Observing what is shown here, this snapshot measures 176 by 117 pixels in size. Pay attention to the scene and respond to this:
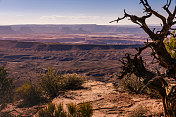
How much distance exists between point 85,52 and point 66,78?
68.2m

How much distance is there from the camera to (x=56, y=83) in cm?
1071

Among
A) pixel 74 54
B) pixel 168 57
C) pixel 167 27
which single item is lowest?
pixel 74 54

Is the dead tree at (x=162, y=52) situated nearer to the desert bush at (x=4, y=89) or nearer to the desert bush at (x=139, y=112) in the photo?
the desert bush at (x=139, y=112)

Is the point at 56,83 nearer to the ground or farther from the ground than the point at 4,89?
farther from the ground

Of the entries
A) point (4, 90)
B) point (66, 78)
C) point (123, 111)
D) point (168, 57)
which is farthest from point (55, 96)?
point (168, 57)

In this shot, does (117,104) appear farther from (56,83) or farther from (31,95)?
(31,95)

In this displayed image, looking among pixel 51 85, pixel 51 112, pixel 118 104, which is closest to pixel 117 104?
pixel 118 104

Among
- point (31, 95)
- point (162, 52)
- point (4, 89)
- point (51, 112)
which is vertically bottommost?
point (4, 89)

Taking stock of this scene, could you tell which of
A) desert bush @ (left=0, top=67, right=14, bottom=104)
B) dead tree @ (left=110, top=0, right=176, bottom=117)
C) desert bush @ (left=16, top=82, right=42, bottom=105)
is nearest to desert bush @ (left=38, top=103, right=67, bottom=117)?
dead tree @ (left=110, top=0, right=176, bottom=117)

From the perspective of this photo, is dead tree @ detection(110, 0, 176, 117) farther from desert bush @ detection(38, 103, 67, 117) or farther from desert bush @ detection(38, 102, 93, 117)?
desert bush @ detection(38, 103, 67, 117)

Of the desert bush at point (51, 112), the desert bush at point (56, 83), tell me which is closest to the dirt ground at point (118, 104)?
the desert bush at point (51, 112)

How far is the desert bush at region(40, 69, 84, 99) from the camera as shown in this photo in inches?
409

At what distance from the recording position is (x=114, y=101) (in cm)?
767

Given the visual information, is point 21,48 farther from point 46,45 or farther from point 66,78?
point 66,78
